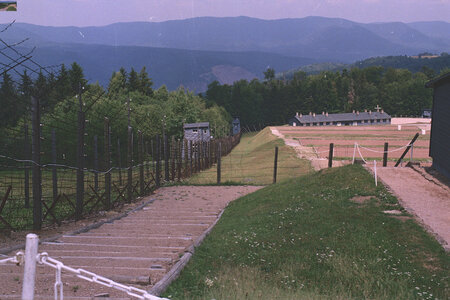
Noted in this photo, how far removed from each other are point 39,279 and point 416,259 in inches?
269

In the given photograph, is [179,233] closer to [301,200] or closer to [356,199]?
[301,200]

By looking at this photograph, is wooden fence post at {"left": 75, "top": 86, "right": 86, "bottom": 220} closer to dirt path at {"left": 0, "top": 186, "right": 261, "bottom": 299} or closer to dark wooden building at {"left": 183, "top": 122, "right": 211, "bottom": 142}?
dirt path at {"left": 0, "top": 186, "right": 261, "bottom": 299}

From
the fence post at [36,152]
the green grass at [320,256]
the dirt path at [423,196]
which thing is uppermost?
the fence post at [36,152]

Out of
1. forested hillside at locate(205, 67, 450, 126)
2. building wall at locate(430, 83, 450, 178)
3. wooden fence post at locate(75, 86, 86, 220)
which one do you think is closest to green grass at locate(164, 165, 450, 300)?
wooden fence post at locate(75, 86, 86, 220)

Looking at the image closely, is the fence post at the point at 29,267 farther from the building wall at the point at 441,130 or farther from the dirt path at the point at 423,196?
the building wall at the point at 441,130

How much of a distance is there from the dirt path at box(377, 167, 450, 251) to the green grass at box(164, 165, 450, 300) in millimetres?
440

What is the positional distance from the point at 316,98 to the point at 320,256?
5558 inches

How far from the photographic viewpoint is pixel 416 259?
899cm

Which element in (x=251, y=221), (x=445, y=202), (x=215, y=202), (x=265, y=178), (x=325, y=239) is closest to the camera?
(x=325, y=239)

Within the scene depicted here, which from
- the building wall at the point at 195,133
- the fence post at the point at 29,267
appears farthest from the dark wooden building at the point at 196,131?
the fence post at the point at 29,267

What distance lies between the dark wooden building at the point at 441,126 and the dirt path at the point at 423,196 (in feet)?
3.56

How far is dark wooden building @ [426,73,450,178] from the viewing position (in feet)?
58.6

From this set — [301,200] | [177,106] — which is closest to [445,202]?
[301,200]

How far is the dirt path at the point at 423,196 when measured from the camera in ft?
35.8
